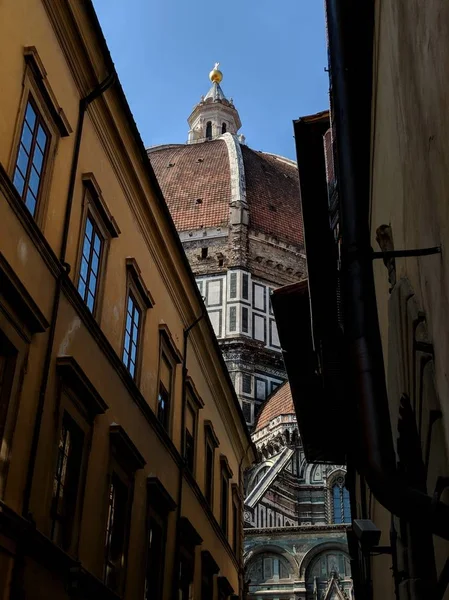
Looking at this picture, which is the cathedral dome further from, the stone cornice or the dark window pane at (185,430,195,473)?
the dark window pane at (185,430,195,473)

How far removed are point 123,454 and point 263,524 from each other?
83.8ft

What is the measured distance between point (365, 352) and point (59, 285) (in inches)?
204

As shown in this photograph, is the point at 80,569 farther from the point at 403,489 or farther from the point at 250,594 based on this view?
the point at 250,594

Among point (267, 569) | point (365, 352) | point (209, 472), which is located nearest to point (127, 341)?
Result: point (209, 472)

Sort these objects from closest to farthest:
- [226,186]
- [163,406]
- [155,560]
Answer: [155,560] → [163,406] → [226,186]

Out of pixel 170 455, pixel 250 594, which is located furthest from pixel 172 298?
pixel 250 594

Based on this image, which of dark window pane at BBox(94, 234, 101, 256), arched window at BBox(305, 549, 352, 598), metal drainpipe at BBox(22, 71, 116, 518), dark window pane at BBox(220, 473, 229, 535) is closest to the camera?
metal drainpipe at BBox(22, 71, 116, 518)

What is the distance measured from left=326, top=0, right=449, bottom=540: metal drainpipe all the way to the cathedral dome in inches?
1855

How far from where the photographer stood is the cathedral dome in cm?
5294

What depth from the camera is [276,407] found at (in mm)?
41688

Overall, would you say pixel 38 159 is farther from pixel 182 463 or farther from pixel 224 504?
pixel 224 504

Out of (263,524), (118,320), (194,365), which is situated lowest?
(118,320)

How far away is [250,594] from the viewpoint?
31.3m

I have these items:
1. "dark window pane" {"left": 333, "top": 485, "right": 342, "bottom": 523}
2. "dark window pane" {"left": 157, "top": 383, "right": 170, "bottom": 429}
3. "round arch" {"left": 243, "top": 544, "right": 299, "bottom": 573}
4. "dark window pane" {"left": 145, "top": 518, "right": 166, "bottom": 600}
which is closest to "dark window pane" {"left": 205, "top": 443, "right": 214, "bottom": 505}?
"dark window pane" {"left": 157, "top": 383, "right": 170, "bottom": 429}
